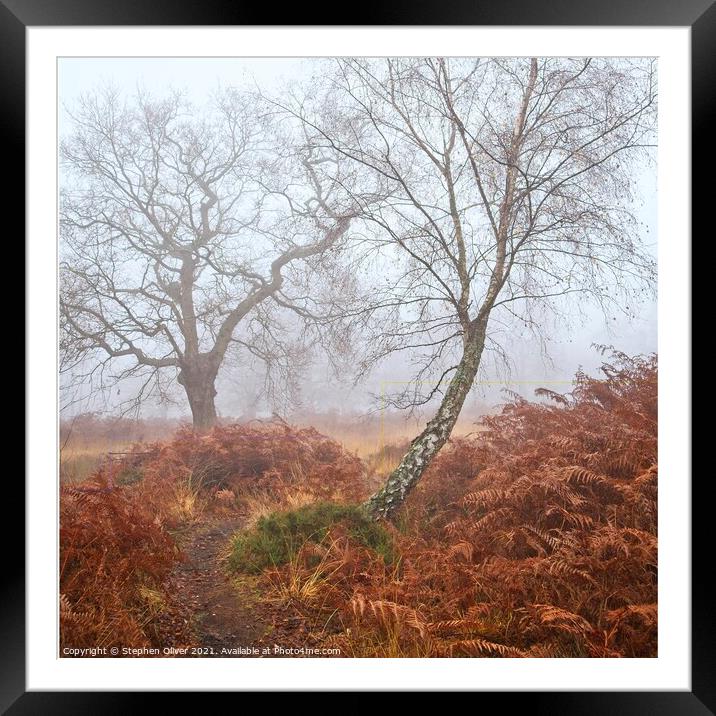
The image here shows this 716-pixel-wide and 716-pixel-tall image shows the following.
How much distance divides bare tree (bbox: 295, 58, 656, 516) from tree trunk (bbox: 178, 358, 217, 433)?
44.1 inches

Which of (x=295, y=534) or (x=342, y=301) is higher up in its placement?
(x=342, y=301)

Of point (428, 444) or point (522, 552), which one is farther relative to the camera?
point (428, 444)

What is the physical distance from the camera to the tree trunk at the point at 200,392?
3221 millimetres

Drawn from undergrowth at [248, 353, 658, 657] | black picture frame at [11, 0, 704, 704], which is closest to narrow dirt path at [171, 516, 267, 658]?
undergrowth at [248, 353, 658, 657]

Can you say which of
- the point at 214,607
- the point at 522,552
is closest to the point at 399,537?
the point at 522,552

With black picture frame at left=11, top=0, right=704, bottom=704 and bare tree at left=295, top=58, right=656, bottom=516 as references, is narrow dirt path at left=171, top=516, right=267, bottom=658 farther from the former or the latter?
bare tree at left=295, top=58, right=656, bottom=516

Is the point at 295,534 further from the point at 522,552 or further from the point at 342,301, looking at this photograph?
the point at 342,301

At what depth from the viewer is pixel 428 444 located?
10.6 ft

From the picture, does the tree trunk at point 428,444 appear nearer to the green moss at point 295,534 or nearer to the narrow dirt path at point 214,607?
the green moss at point 295,534

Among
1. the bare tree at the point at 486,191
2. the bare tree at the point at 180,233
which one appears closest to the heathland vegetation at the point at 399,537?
the bare tree at the point at 486,191
